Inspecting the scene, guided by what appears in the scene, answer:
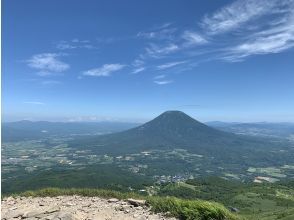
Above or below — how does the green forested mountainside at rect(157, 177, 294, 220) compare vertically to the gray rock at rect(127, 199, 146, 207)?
below

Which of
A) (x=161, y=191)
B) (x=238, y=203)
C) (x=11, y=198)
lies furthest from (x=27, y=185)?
(x=11, y=198)

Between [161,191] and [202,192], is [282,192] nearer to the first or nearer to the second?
[202,192]

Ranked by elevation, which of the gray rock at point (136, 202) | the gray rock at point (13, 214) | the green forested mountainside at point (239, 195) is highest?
the gray rock at point (136, 202)

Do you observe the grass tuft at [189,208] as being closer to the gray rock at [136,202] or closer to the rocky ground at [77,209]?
the gray rock at [136,202]

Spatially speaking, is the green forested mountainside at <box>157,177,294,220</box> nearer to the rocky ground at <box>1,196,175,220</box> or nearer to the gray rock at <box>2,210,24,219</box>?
the rocky ground at <box>1,196,175,220</box>

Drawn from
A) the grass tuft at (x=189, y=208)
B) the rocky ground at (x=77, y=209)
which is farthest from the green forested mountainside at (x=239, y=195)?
the grass tuft at (x=189, y=208)

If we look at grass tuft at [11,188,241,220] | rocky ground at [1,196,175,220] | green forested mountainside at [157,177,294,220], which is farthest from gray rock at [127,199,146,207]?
green forested mountainside at [157,177,294,220]

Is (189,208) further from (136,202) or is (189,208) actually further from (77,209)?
(77,209)

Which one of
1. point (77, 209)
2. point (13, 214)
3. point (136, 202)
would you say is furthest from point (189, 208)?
point (13, 214)
